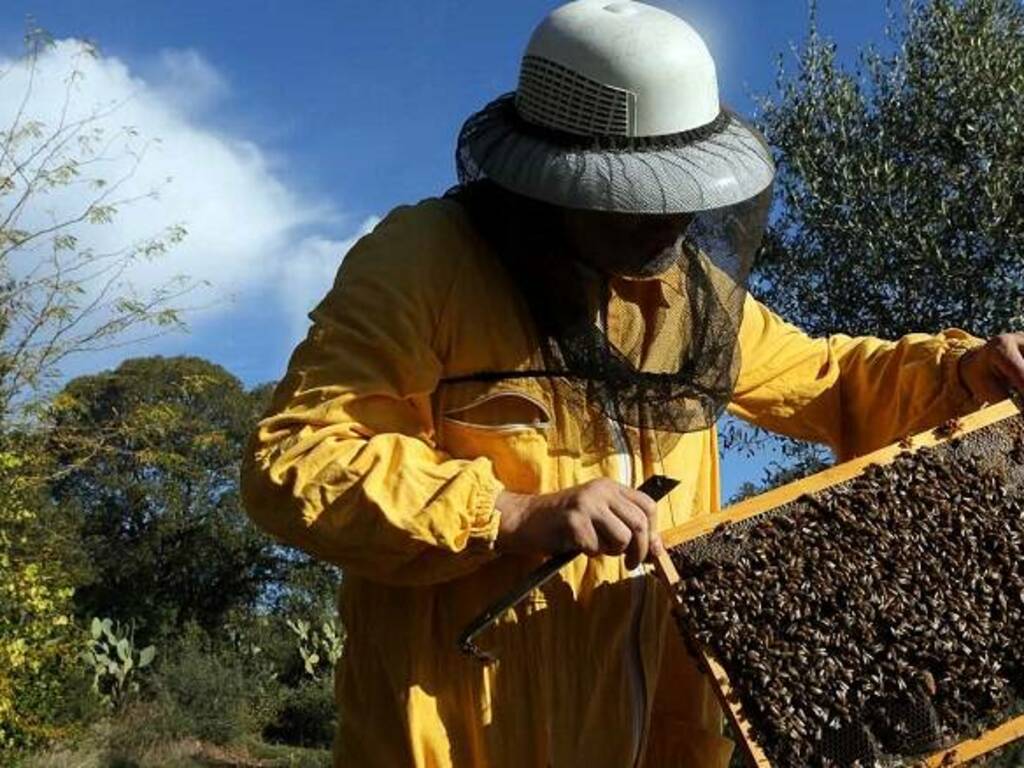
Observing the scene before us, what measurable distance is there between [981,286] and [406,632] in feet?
35.1

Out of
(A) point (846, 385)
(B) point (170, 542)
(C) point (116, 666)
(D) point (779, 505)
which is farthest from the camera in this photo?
(B) point (170, 542)

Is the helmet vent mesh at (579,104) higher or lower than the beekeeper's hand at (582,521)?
higher

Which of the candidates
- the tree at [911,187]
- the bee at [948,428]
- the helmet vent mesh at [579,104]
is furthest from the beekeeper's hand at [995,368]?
the tree at [911,187]

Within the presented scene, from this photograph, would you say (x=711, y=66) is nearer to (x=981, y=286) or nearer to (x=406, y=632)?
(x=406, y=632)

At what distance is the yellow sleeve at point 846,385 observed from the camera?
3107 mm

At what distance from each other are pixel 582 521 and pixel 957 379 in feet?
3.91

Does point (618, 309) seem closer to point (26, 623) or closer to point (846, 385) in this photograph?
point (846, 385)

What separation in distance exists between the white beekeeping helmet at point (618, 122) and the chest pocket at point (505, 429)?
388mm

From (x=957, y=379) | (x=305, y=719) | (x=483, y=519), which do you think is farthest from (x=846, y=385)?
(x=305, y=719)

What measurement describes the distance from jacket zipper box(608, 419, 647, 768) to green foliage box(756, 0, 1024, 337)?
9.86 meters

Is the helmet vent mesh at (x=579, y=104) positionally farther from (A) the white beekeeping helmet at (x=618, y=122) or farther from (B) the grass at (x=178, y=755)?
(B) the grass at (x=178, y=755)

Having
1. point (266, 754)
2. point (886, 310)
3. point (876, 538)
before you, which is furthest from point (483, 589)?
point (266, 754)

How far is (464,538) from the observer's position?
2.33 meters

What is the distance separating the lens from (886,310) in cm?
1234
